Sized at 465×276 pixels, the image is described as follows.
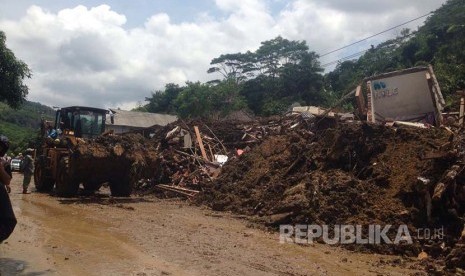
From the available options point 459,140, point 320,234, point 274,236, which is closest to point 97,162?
point 274,236

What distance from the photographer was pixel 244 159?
16094 millimetres

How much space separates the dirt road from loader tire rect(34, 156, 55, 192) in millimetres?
4429

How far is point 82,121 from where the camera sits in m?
16.7

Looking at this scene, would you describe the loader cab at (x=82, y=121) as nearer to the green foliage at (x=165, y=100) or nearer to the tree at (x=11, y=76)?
the tree at (x=11, y=76)

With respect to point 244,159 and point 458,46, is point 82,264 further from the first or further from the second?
point 458,46

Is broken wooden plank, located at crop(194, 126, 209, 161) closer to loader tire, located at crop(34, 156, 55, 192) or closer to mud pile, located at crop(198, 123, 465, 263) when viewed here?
mud pile, located at crop(198, 123, 465, 263)

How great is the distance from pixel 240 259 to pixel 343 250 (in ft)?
7.67

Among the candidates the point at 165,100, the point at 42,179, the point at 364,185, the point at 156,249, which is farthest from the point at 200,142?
the point at 165,100

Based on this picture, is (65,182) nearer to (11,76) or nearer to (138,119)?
(11,76)

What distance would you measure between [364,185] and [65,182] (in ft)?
31.1

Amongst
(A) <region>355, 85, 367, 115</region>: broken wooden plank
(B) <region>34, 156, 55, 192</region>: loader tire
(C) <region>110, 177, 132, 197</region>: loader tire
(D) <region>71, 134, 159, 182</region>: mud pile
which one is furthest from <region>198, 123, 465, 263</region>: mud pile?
(B) <region>34, 156, 55, 192</region>: loader tire

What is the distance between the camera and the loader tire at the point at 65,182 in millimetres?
14034

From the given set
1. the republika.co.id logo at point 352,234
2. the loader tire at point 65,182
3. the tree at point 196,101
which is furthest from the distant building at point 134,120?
the republika.co.id logo at point 352,234

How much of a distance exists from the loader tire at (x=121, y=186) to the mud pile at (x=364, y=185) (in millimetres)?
2792
